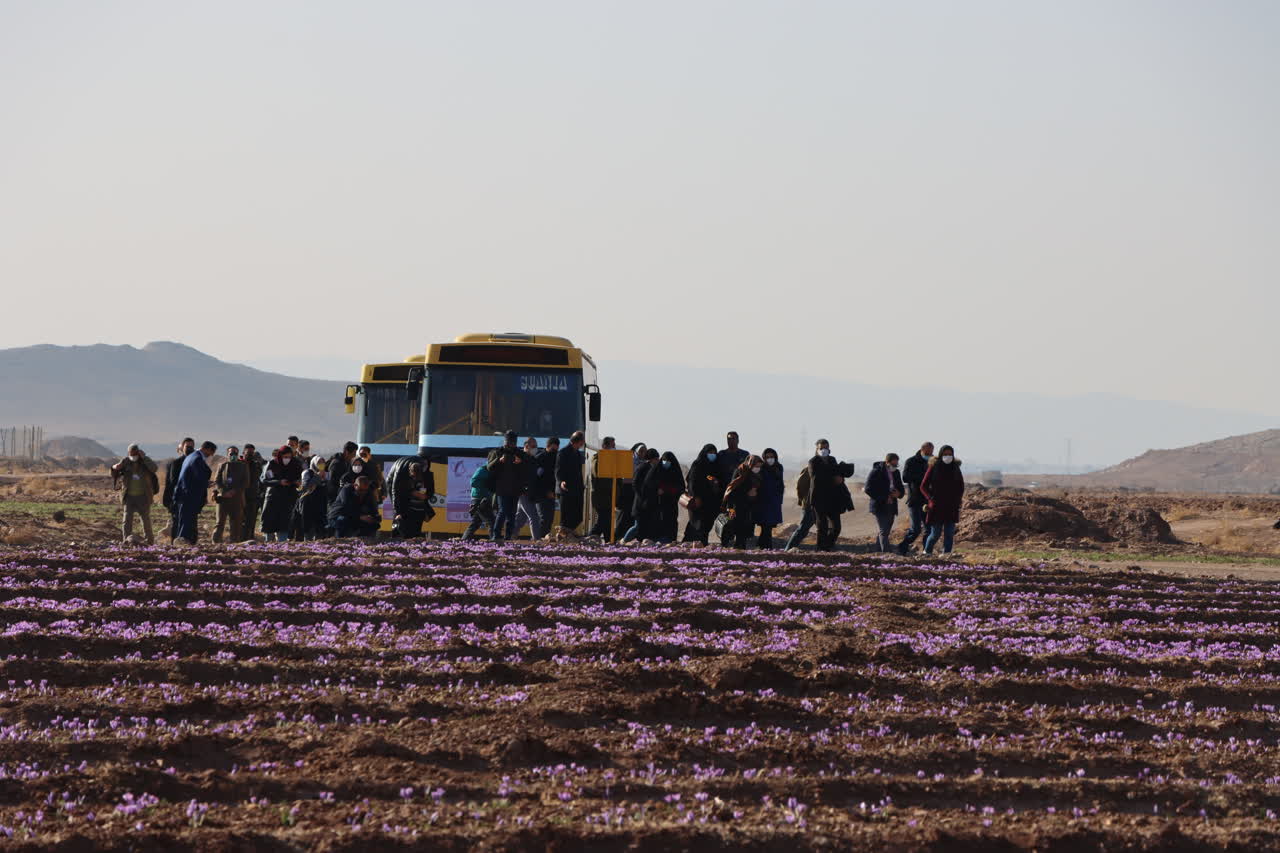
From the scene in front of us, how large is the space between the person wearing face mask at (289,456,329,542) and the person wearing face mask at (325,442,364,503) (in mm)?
95

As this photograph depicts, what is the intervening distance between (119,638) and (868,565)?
1103 centimetres

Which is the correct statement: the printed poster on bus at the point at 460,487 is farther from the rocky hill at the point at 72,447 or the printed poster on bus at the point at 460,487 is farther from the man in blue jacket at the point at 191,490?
the rocky hill at the point at 72,447

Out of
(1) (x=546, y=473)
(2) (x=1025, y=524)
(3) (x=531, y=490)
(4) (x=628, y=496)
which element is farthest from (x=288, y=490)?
(2) (x=1025, y=524)

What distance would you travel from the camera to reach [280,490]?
74.6 ft

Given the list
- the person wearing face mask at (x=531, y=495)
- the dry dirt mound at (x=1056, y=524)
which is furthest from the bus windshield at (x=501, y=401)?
the dry dirt mound at (x=1056, y=524)

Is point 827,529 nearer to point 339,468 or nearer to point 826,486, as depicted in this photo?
point 826,486

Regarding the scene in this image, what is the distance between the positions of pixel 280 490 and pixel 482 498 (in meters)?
2.81

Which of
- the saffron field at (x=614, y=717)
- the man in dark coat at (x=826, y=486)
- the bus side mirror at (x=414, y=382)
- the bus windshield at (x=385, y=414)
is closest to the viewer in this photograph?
the saffron field at (x=614, y=717)

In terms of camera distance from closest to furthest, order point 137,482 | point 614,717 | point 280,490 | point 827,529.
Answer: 1. point 614,717
2. point 280,490
3. point 137,482
4. point 827,529

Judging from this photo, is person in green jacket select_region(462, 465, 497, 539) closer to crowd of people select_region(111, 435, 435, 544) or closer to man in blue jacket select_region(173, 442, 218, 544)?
crowd of people select_region(111, 435, 435, 544)

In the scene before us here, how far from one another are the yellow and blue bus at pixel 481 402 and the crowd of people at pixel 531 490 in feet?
2.69

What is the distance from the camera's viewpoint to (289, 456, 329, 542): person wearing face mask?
2236cm

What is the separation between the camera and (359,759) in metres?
8.05

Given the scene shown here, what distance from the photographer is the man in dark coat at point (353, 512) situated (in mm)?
21844
